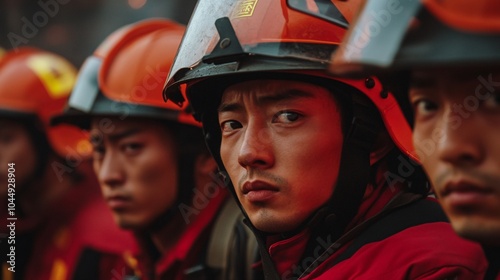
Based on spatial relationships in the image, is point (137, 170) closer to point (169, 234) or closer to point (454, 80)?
point (169, 234)

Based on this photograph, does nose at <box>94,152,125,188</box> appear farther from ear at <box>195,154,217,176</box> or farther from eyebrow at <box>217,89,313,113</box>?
eyebrow at <box>217,89,313,113</box>

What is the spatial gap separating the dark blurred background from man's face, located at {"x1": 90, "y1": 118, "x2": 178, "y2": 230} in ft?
25.4

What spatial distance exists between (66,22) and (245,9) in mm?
11047

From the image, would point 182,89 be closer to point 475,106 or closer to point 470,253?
point 470,253

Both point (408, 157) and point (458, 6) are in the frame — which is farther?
point (408, 157)

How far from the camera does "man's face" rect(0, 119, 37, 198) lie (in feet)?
20.5

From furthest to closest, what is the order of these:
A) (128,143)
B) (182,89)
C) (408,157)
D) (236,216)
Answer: (128,143), (236,216), (182,89), (408,157)

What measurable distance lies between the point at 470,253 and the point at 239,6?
116 centimetres

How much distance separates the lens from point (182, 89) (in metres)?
3.77

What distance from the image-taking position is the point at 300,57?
3.05 m

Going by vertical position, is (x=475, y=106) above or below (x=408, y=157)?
above

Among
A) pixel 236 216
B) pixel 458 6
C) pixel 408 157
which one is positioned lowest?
pixel 236 216

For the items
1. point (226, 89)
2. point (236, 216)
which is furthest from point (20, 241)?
point (226, 89)

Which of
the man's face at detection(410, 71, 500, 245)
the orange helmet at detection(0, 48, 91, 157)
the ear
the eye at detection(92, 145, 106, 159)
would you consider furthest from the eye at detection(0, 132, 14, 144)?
the man's face at detection(410, 71, 500, 245)
